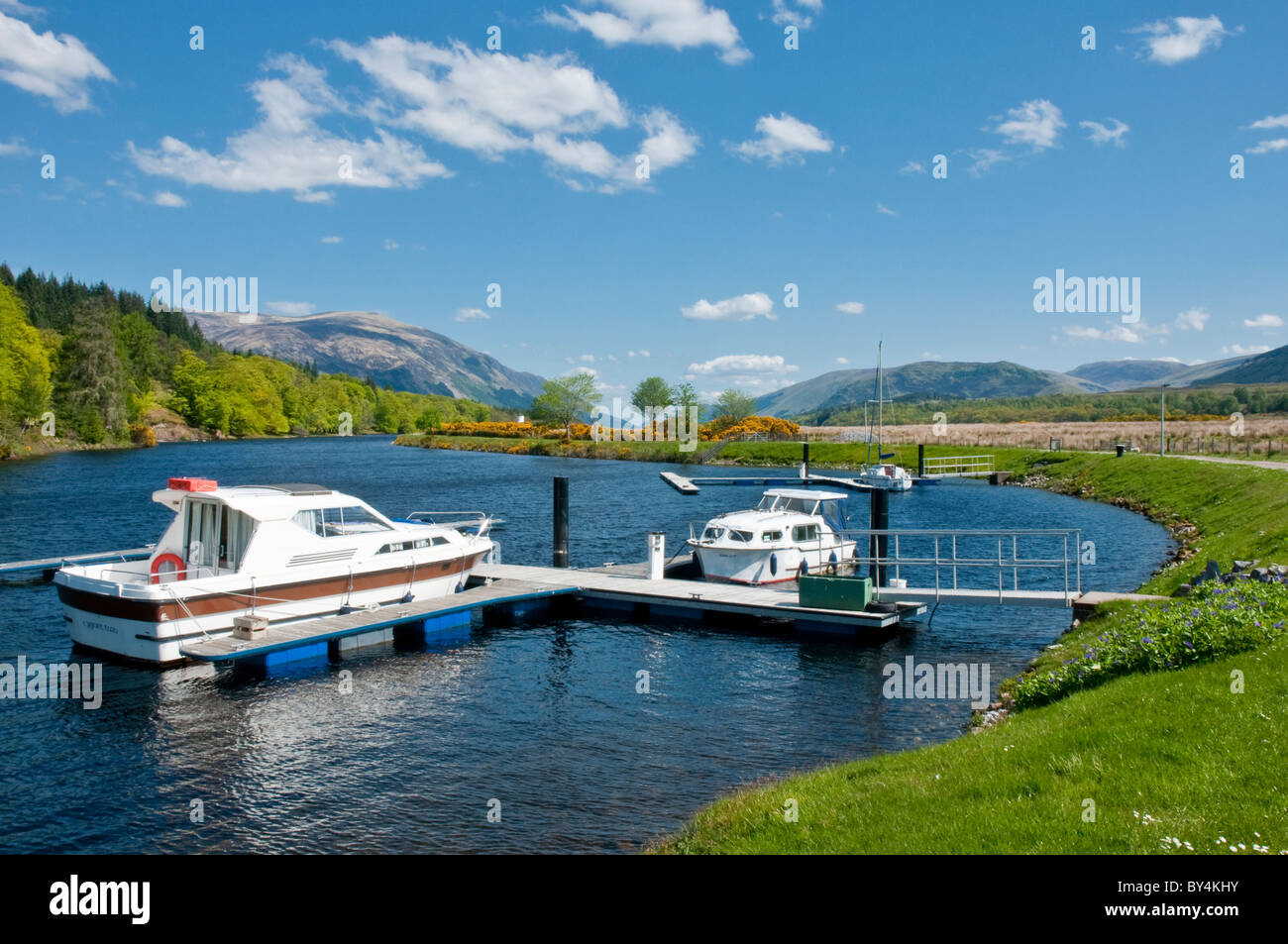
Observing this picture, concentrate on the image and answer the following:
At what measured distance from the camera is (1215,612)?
1451cm

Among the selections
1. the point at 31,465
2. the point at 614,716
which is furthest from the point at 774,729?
the point at 31,465

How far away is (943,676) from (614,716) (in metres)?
9.82

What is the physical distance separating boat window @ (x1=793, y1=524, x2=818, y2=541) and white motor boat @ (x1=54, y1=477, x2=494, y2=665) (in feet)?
46.7

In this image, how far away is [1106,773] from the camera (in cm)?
1030

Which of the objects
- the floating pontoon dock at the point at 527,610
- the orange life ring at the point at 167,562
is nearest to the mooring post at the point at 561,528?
the floating pontoon dock at the point at 527,610

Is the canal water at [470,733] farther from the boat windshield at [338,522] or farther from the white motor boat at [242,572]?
the boat windshield at [338,522]

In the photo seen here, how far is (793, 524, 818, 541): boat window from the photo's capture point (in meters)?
35.8

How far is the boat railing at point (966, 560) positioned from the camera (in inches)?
1174

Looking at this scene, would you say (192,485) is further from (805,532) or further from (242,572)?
(805,532)

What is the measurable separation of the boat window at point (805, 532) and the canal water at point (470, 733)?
611 cm

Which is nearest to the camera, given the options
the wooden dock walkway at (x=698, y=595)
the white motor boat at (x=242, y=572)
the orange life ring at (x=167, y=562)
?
the white motor boat at (x=242, y=572)

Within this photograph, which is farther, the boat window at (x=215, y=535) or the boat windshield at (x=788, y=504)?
the boat windshield at (x=788, y=504)

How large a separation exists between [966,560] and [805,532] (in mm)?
6484
